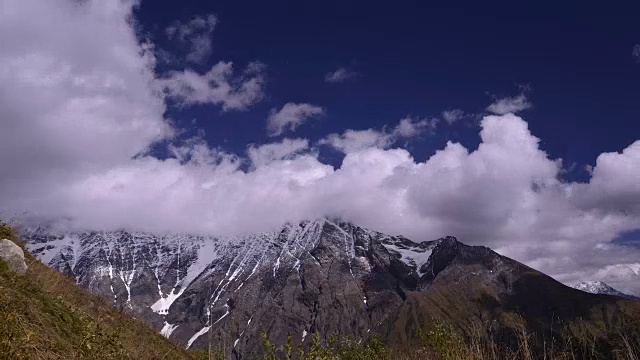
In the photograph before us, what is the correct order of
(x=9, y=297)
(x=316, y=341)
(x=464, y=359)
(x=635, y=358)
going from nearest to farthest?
1. (x=316, y=341)
2. (x=9, y=297)
3. (x=635, y=358)
4. (x=464, y=359)

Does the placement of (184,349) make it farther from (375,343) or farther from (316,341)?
(316,341)

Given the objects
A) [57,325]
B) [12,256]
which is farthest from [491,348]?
[12,256]

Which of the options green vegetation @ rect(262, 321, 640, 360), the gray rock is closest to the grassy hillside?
the gray rock

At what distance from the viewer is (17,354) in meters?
6.75

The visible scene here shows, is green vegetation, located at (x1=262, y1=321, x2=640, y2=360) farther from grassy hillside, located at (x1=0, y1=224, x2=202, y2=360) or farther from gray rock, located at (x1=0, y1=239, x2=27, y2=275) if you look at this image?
gray rock, located at (x1=0, y1=239, x2=27, y2=275)

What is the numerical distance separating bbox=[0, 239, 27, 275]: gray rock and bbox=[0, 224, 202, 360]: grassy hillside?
0.37 meters

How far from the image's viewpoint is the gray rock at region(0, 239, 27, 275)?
15484 mm

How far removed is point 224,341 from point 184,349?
13.9m

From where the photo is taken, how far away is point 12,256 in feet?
51.7

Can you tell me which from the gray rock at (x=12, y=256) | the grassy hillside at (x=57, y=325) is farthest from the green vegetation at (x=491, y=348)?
the gray rock at (x=12, y=256)

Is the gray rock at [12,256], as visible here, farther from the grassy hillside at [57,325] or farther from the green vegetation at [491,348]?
the green vegetation at [491,348]

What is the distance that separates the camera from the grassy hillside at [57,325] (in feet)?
25.5

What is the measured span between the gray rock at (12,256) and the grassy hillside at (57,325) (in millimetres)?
373

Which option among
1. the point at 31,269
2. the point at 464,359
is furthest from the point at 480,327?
the point at 31,269
